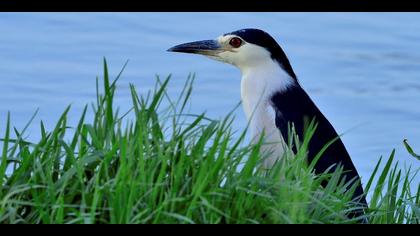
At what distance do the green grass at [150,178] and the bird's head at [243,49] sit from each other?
2891 millimetres

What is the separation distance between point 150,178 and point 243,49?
3.67 meters

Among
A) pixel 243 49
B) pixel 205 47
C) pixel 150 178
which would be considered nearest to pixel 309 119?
pixel 243 49

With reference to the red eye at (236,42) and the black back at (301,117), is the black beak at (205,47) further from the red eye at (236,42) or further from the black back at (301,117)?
the black back at (301,117)

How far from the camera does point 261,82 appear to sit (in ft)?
24.3

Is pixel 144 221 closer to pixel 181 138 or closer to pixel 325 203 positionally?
pixel 181 138

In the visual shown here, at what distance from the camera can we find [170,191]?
410 cm

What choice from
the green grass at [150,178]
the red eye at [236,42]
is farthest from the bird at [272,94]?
the green grass at [150,178]

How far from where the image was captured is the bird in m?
6.84

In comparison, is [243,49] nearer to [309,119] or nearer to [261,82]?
[261,82]

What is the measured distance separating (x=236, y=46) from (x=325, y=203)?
11.1 ft

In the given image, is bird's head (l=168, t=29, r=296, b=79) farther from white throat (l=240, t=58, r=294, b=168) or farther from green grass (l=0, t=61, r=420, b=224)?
green grass (l=0, t=61, r=420, b=224)

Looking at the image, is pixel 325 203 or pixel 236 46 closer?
pixel 325 203

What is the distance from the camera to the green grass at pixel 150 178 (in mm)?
4047
